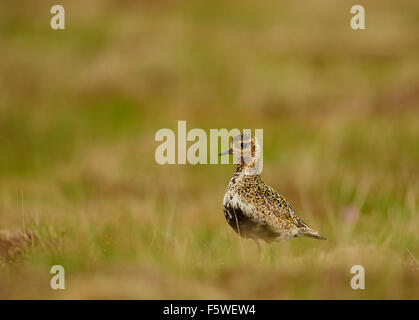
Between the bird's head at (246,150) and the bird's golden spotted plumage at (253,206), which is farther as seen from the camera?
the bird's head at (246,150)

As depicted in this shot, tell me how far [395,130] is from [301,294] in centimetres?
885

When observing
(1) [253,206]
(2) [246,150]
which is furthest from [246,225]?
(2) [246,150]

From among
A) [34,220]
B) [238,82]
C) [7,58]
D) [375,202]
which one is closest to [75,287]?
[34,220]

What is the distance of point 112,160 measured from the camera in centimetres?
1266

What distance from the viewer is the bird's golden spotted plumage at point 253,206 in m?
5.44

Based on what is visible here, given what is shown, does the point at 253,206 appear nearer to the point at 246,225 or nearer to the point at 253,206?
the point at 253,206

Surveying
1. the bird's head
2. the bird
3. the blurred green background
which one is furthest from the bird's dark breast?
the bird's head

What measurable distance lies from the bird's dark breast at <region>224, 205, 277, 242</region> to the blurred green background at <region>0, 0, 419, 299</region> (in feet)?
0.68

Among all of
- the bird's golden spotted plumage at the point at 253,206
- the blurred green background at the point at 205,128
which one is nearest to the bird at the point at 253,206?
the bird's golden spotted plumage at the point at 253,206

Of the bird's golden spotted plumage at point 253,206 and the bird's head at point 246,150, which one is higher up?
the bird's head at point 246,150

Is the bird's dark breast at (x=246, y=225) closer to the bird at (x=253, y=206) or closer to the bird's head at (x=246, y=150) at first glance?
the bird at (x=253, y=206)

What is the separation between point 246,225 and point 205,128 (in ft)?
33.6

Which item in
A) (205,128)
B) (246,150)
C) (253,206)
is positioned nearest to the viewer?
(253,206)

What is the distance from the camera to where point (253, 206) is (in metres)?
5.42
